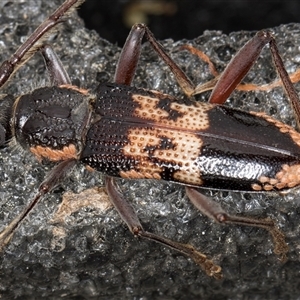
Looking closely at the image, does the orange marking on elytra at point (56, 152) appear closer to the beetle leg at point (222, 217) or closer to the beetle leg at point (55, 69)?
the beetle leg at point (55, 69)

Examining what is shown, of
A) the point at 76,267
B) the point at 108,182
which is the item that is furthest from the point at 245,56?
the point at 76,267

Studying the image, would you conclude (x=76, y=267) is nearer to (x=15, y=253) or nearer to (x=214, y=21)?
(x=15, y=253)

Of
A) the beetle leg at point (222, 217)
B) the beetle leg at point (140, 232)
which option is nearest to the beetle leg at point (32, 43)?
the beetle leg at point (140, 232)

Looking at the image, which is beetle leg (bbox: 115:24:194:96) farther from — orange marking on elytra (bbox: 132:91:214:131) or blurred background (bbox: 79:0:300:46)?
blurred background (bbox: 79:0:300:46)

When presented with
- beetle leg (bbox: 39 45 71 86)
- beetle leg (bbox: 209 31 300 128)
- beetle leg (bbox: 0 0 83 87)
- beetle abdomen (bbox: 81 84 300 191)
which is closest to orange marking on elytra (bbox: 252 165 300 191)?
beetle abdomen (bbox: 81 84 300 191)

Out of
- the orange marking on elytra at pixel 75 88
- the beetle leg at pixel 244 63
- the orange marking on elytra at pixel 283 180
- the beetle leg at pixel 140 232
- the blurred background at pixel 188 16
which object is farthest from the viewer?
the blurred background at pixel 188 16

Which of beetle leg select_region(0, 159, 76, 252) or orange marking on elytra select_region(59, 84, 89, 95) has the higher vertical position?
orange marking on elytra select_region(59, 84, 89, 95)
